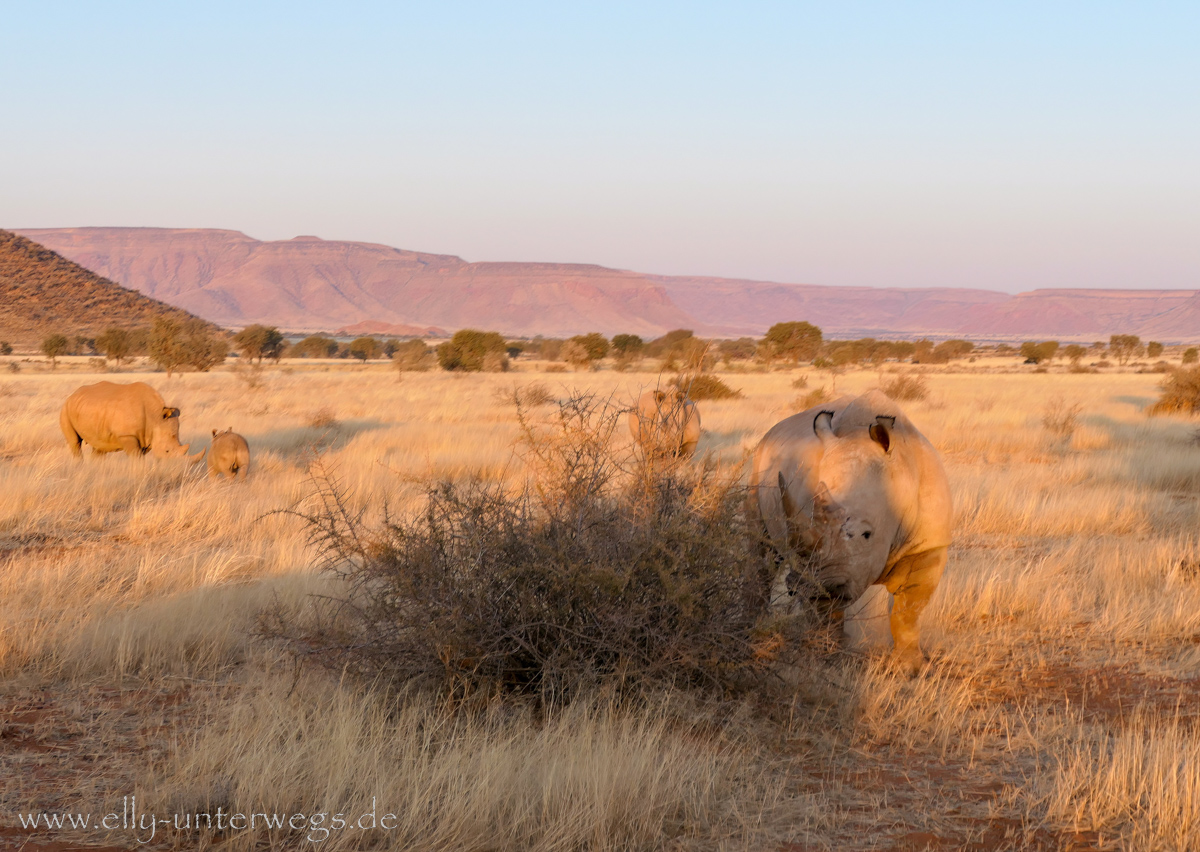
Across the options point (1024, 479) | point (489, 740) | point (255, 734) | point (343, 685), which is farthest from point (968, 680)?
point (1024, 479)

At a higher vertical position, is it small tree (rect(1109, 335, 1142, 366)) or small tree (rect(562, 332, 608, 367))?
small tree (rect(1109, 335, 1142, 366))

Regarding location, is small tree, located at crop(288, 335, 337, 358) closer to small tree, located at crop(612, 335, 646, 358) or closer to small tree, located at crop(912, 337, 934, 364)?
small tree, located at crop(612, 335, 646, 358)

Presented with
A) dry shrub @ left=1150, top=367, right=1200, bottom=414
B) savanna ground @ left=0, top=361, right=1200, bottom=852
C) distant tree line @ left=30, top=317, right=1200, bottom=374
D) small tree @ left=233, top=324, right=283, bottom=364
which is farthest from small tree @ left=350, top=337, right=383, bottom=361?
savanna ground @ left=0, top=361, right=1200, bottom=852

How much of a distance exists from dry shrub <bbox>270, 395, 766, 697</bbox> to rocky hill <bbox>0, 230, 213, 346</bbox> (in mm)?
63234

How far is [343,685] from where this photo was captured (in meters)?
4.44

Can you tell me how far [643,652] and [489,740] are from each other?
0.77m

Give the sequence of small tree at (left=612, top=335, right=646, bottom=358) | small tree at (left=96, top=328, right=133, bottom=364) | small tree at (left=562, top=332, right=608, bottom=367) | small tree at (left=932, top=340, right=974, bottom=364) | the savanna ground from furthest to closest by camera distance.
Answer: small tree at (left=932, top=340, right=974, bottom=364), small tree at (left=612, top=335, right=646, bottom=358), small tree at (left=562, top=332, right=608, bottom=367), small tree at (left=96, top=328, right=133, bottom=364), the savanna ground

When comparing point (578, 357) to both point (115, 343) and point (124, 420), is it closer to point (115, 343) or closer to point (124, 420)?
point (115, 343)

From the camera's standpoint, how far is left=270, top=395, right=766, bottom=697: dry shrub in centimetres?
419

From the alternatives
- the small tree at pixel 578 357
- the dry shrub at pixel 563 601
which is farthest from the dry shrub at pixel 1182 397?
the small tree at pixel 578 357

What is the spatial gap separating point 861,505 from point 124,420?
11.5 m

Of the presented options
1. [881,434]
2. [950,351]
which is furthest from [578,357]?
[881,434]

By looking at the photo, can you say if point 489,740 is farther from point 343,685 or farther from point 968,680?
point 968,680

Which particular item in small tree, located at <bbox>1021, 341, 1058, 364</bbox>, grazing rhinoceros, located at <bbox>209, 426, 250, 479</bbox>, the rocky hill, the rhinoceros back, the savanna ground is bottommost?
the savanna ground
